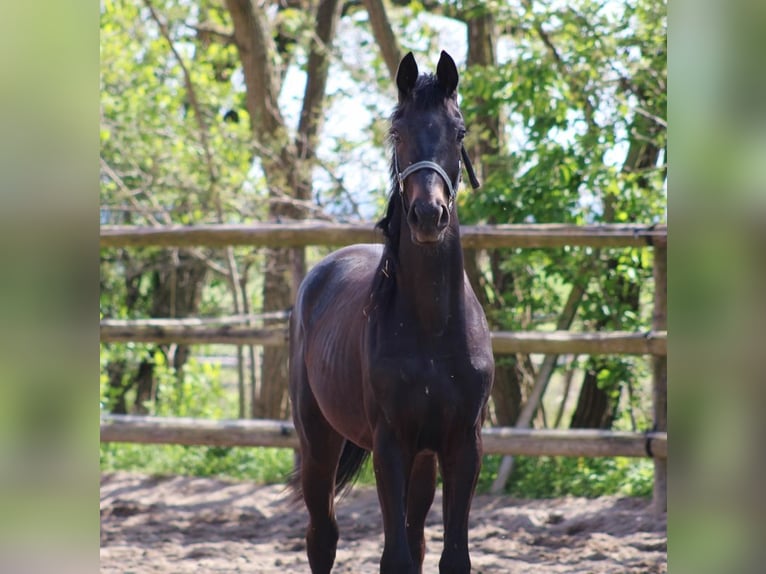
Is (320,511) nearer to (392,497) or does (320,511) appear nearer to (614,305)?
(392,497)

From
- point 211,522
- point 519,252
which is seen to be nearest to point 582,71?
point 519,252

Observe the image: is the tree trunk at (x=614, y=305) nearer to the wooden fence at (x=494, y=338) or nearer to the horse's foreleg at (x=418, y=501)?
the wooden fence at (x=494, y=338)

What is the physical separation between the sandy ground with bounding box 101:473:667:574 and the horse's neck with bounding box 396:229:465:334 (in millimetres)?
1810

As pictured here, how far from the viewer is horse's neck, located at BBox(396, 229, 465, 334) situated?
9.45 ft

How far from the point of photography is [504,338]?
552 centimetres

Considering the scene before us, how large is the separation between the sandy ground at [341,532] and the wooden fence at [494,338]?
0.37 metres

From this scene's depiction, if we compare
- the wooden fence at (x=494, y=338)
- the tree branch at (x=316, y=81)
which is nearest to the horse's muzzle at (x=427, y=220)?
the wooden fence at (x=494, y=338)

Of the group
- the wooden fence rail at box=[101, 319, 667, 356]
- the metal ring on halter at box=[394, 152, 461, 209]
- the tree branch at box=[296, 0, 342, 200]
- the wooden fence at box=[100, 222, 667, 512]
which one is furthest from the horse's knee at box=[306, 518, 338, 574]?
the tree branch at box=[296, 0, 342, 200]

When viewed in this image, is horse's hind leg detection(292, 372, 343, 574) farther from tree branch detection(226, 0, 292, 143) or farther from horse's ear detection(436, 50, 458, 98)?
tree branch detection(226, 0, 292, 143)
